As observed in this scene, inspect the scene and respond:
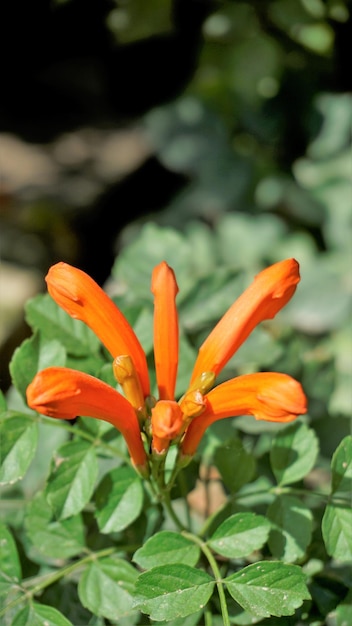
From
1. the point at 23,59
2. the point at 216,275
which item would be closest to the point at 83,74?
the point at 23,59

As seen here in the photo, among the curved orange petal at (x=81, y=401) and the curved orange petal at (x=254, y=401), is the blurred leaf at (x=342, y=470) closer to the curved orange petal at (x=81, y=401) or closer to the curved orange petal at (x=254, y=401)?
the curved orange petal at (x=254, y=401)

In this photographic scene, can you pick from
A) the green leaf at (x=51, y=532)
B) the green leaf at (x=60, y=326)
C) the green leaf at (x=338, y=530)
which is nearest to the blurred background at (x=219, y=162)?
the green leaf at (x=60, y=326)

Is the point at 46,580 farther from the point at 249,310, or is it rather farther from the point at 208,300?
the point at 208,300

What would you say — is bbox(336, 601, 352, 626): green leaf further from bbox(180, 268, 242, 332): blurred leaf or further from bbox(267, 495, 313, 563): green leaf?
bbox(180, 268, 242, 332): blurred leaf

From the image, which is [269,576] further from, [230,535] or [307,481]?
[307,481]

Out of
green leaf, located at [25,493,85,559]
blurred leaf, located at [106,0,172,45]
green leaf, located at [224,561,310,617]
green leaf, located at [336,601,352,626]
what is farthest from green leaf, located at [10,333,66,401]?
blurred leaf, located at [106,0,172,45]

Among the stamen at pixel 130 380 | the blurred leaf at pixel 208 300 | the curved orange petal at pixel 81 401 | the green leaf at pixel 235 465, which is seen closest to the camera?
the curved orange petal at pixel 81 401
